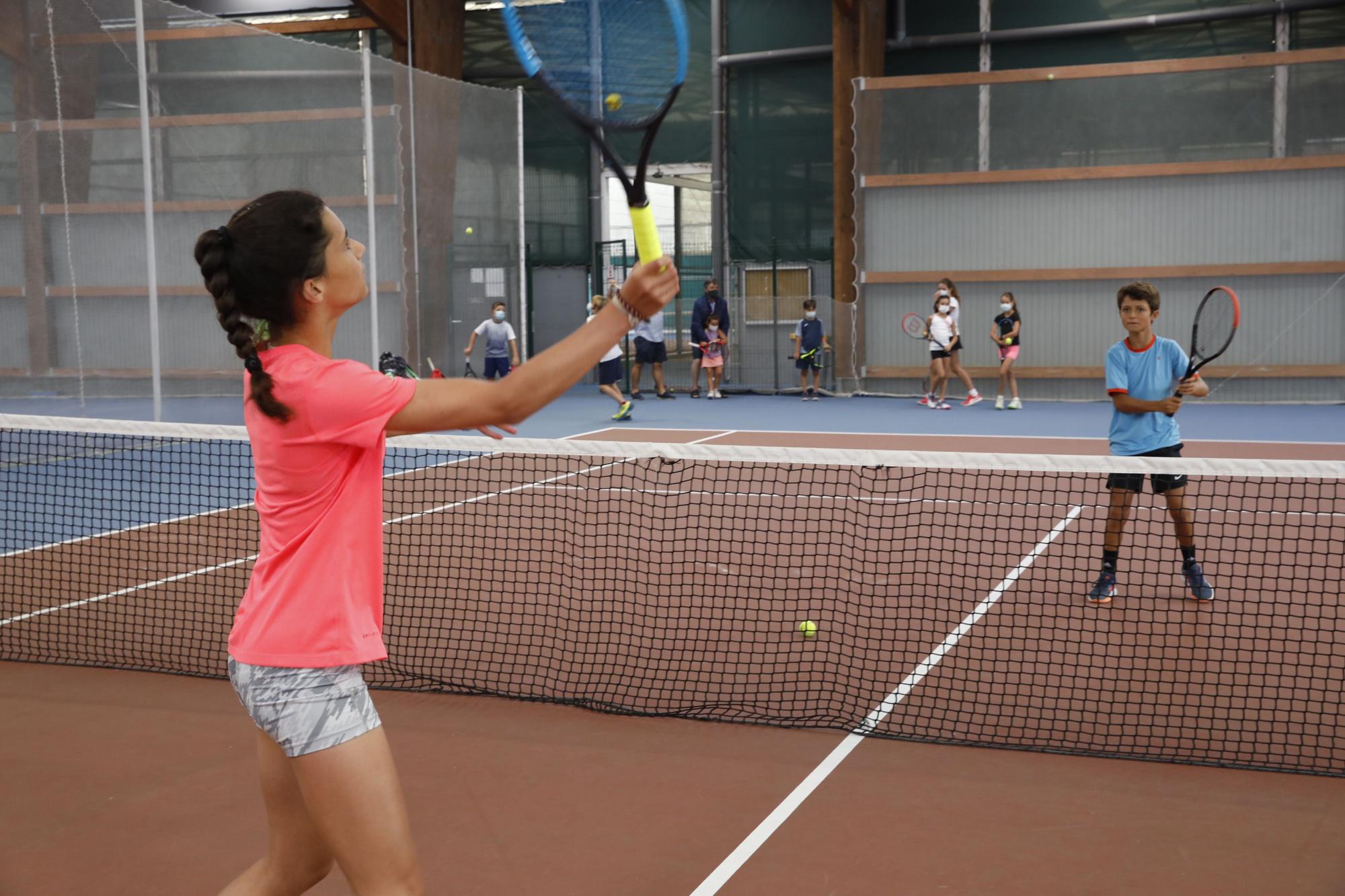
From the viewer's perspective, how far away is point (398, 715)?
4.74 meters

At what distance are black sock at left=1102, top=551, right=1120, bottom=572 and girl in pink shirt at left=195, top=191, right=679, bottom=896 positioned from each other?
4753 mm

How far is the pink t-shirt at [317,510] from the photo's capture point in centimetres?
200

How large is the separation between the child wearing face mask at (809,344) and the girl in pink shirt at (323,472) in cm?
1655

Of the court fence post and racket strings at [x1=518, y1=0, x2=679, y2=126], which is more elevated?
racket strings at [x1=518, y1=0, x2=679, y2=126]

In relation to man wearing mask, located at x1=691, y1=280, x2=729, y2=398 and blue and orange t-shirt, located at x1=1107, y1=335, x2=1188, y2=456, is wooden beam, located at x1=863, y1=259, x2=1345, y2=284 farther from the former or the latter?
blue and orange t-shirt, located at x1=1107, y1=335, x2=1188, y2=456

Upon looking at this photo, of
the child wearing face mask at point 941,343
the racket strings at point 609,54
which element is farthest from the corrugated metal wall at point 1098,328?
the racket strings at point 609,54

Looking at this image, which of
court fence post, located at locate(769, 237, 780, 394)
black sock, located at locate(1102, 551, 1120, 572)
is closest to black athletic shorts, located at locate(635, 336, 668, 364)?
court fence post, located at locate(769, 237, 780, 394)

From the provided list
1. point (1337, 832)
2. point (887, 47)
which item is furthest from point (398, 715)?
point (887, 47)

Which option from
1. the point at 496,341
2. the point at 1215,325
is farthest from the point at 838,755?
the point at 496,341

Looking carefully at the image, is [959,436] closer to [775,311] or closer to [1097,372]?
[1097,372]

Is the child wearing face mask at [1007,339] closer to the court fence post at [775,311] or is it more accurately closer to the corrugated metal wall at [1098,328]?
the corrugated metal wall at [1098,328]

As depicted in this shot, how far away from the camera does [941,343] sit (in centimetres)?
1656

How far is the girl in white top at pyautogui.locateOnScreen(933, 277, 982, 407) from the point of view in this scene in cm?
1652

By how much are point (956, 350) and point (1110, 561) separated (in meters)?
10.7
